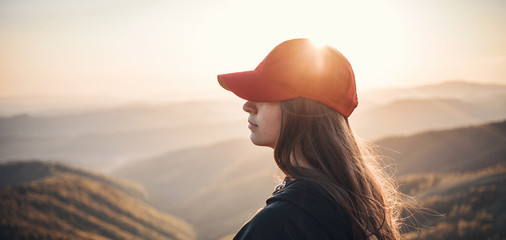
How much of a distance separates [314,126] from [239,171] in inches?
1659

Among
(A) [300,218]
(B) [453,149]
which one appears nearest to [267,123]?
(A) [300,218]

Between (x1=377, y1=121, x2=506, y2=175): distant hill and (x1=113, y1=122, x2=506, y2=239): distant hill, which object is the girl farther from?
(x1=377, y1=121, x2=506, y2=175): distant hill

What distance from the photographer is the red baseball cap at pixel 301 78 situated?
1.68 m

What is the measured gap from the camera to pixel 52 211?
2034 centimetres

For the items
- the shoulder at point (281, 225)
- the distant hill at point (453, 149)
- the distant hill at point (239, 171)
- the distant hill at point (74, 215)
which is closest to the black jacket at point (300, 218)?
the shoulder at point (281, 225)

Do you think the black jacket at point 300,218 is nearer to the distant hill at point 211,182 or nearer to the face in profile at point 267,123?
the face in profile at point 267,123

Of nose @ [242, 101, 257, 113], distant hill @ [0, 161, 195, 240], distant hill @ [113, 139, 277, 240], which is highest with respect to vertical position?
nose @ [242, 101, 257, 113]

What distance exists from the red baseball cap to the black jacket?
1.60ft

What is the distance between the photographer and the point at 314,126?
1700mm

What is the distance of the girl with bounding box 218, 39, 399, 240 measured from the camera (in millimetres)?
1567

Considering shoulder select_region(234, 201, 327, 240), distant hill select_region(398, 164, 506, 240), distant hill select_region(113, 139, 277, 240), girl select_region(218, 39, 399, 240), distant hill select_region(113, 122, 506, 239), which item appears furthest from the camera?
distant hill select_region(113, 139, 277, 240)

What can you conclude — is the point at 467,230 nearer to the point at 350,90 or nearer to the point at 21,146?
the point at 350,90

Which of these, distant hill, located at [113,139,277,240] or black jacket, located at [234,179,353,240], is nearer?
black jacket, located at [234,179,353,240]

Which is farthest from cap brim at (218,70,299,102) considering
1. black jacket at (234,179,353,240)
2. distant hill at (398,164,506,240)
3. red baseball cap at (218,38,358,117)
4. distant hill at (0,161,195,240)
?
distant hill at (0,161,195,240)
